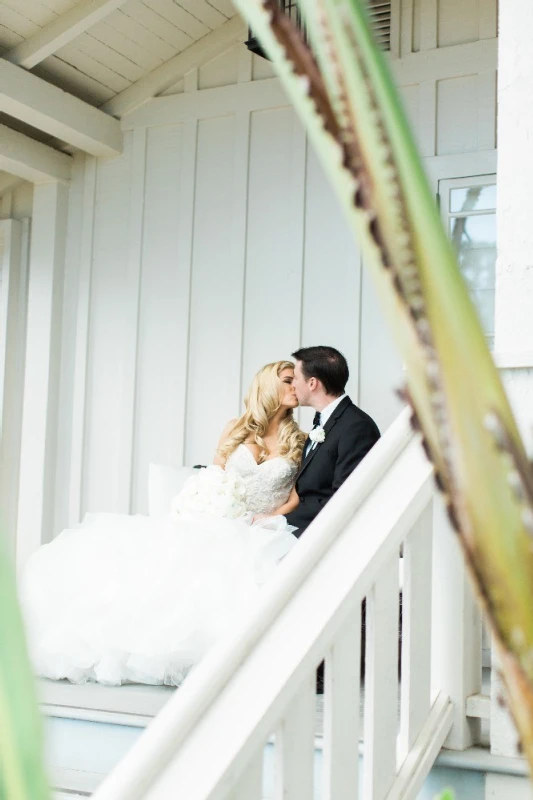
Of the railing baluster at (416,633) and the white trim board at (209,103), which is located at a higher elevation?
the white trim board at (209,103)

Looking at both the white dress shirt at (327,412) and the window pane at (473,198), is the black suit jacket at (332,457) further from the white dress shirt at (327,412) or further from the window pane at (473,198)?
the window pane at (473,198)

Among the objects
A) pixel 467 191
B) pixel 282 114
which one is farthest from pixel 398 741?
pixel 282 114

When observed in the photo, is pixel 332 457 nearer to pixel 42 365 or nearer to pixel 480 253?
pixel 480 253

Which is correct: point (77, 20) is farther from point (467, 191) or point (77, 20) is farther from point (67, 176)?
point (467, 191)

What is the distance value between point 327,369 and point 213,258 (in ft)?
4.83

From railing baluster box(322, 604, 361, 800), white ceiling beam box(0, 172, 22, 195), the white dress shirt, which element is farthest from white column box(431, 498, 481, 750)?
white ceiling beam box(0, 172, 22, 195)

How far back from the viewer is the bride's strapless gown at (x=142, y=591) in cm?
285

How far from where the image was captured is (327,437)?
12.3 ft

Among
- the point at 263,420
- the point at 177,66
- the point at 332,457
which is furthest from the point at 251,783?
the point at 177,66

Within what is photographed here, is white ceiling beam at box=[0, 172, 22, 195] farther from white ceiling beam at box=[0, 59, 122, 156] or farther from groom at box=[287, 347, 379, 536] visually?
groom at box=[287, 347, 379, 536]

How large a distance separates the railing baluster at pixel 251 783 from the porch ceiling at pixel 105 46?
4.11 metres

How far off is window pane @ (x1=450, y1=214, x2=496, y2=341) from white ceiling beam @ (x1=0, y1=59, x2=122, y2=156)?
208 cm

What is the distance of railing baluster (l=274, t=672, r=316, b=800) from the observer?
53.1 inches

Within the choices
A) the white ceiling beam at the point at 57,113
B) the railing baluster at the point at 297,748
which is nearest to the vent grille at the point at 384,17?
the white ceiling beam at the point at 57,113
